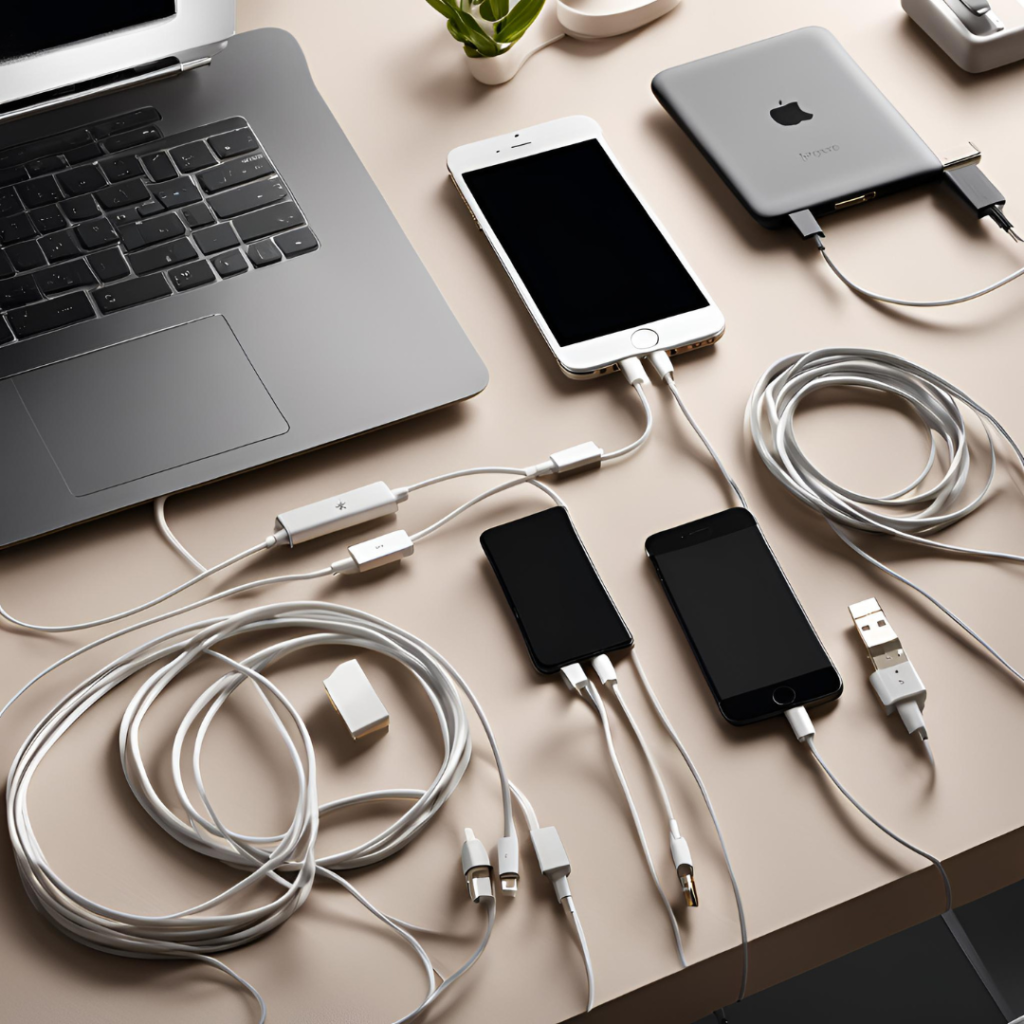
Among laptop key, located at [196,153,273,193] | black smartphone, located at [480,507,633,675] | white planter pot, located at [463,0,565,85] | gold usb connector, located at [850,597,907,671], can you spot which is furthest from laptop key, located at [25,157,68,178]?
gold usb connector, located at [850,597,907,671]

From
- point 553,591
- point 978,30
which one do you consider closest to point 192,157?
point 553,591

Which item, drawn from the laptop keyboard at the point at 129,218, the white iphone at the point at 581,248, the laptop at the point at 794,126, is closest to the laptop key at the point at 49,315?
the laptop keyboard at the point at 129,218

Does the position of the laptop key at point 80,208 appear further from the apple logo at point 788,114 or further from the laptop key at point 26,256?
the apple logo at point 788,114

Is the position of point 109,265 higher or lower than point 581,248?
higher

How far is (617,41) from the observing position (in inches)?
41.9

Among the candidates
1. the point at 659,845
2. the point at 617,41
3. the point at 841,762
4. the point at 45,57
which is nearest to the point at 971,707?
the point at 841,762

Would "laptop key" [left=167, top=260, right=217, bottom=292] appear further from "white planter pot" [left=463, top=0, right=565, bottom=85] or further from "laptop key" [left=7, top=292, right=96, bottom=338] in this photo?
"white planter pot" [left=463, top=0, right=565, bottom=85]

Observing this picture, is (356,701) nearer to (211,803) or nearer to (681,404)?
(211,803)

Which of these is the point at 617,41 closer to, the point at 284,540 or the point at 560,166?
the point at 560,166

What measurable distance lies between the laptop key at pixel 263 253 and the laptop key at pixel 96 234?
10cm

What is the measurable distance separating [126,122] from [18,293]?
19 centimetres

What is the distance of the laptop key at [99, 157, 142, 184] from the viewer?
893mm

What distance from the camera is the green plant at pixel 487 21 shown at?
0.98 meters

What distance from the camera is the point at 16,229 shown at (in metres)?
0.86
